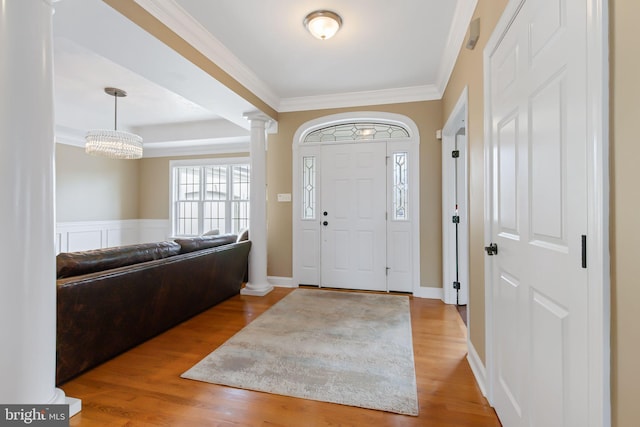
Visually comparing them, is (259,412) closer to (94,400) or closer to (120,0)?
(94,400)

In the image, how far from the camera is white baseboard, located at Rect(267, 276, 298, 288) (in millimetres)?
4445

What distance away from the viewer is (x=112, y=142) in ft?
13.2

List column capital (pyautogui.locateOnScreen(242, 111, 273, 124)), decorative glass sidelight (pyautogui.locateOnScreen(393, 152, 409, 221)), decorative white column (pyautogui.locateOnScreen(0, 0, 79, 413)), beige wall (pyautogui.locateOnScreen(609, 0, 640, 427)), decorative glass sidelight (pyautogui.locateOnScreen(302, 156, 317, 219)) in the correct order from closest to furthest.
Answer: beige wall (pyautogui.locateOnScreen(609, 0, 640, 427)), decorative white column (pyautogui.locateOnScreen(0, 0, 79, 413)), column capital (pyautogui.locateOnScreen(242, 111, 273, 124)), decorative glass sidelight (pyautogui.locateOnScreen(393, 152, 409, 221)), decorative glass sidelight (pyautogui.locateOnScreen(302, 156, 317, 219))

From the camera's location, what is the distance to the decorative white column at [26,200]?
1348 millimetres

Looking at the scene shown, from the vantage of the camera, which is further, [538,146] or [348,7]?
[348,7]

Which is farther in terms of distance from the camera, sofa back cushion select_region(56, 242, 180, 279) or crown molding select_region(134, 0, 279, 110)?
crown molding select_region(134, 0, 279, 110)

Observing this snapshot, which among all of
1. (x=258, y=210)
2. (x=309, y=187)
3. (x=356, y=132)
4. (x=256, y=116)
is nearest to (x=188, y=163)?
(x=256, y=116)

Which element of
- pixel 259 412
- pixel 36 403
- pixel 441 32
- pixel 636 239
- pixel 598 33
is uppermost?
pixel 441 32

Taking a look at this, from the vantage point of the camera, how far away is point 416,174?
3975 mm

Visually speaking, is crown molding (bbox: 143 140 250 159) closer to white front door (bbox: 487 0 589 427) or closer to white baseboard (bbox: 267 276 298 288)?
white baseboard (bbox: 267 276 298 288)

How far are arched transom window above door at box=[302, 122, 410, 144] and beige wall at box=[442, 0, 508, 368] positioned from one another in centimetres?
178

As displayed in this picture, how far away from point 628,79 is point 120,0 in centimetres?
265

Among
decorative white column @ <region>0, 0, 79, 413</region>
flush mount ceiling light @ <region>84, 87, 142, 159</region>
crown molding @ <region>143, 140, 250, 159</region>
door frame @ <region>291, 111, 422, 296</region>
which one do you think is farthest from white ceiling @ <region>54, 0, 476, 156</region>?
crown molding @ <region>143, 140, 250, 159</region>

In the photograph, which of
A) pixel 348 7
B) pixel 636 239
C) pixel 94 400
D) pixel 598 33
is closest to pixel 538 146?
pixel 598 33
